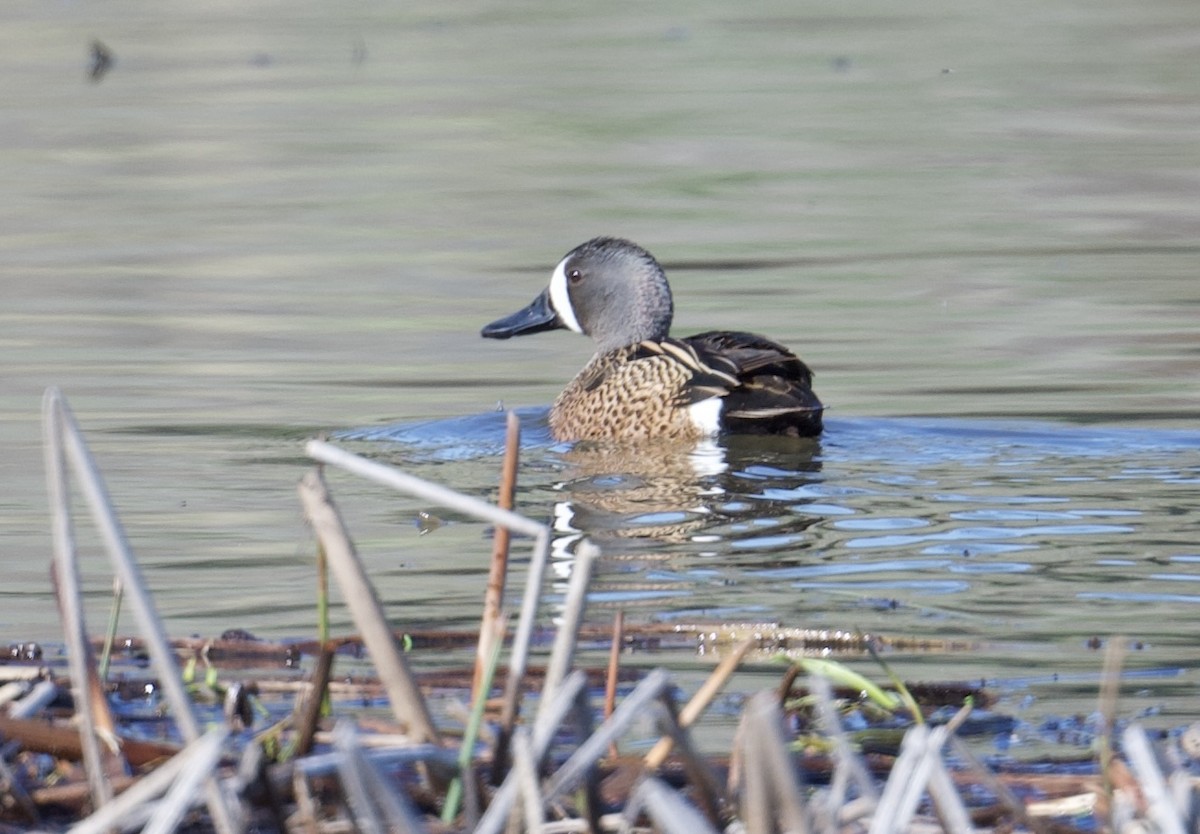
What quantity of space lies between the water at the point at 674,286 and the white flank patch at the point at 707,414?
0.66ft

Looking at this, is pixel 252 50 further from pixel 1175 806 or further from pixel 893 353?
pixel 1175 806

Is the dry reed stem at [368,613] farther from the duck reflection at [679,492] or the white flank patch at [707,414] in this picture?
the white flank patch at [707,414]

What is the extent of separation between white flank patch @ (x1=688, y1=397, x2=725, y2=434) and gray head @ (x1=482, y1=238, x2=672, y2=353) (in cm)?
140

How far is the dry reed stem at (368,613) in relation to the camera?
3.08m

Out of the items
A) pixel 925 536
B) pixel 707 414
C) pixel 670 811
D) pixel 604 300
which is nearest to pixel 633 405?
pixel 707 414

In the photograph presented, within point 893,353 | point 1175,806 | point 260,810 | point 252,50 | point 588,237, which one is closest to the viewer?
point 1175,806

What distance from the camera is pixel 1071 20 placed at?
24.4 meters

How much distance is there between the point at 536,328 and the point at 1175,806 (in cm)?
744

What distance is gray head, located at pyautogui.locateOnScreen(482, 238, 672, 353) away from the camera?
9.73 m

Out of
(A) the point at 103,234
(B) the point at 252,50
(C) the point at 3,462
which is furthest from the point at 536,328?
(B) the point at 252,50

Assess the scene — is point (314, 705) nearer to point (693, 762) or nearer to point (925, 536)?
point (693, 762)

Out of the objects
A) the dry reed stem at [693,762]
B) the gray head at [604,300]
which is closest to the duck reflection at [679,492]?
the gray head at [604,300]

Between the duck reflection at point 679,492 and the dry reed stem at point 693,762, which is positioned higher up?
the dry reed stem at point 693,762

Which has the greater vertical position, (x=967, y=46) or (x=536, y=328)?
(x=967, y=46)
